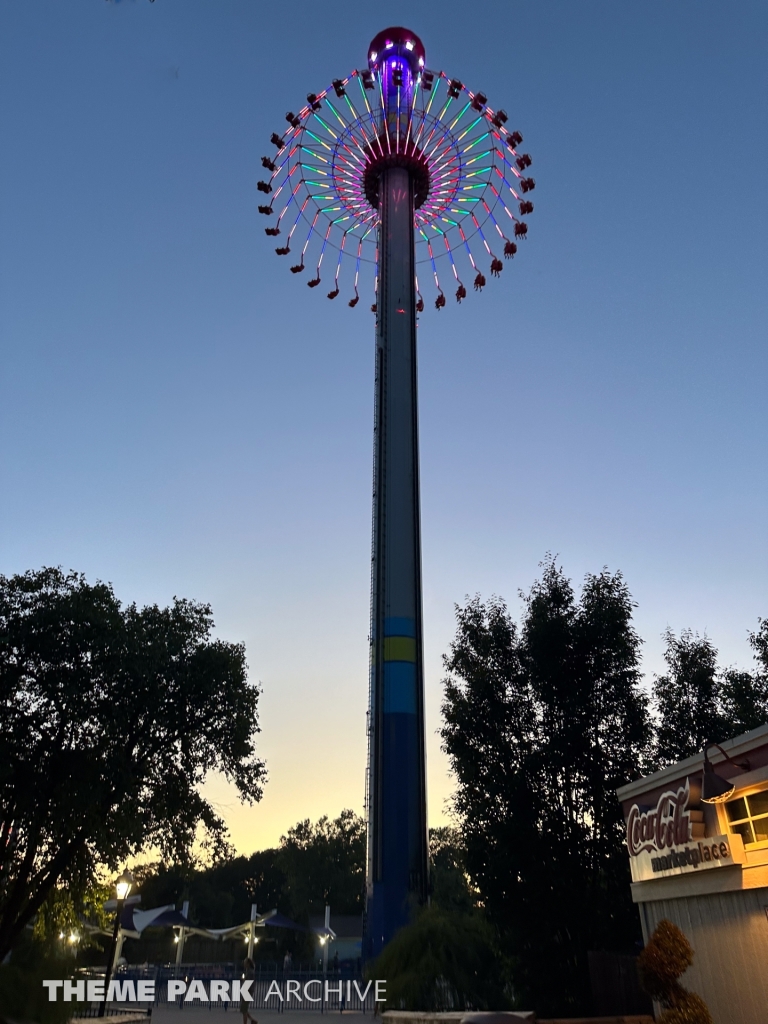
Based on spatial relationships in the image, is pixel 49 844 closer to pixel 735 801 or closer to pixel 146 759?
pixel 146 759

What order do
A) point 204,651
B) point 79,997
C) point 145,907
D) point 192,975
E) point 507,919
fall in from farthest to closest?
point 145,907 < point 192,975 < point 204,651 < point 507,919 < point 79,997

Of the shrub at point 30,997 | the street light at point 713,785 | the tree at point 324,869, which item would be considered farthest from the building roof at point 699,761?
the tree at point 324,869

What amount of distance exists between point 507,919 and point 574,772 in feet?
20.8

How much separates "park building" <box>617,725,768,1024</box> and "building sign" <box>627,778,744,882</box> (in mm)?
23

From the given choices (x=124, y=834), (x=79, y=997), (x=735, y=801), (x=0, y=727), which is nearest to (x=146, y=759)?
(x=124, y=834)

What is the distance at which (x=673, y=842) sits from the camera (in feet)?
57.8

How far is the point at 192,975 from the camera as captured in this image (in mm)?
36562

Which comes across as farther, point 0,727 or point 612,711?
point 612,711

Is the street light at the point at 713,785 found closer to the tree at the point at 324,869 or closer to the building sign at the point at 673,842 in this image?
the building sign at the point at 673,842

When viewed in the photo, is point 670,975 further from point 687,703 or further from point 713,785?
point 687,703

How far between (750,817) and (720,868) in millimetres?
1488

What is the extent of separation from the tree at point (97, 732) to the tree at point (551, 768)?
10.6 meters

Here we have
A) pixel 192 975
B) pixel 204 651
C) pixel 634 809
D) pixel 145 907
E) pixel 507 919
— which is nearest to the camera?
pixel 634 809

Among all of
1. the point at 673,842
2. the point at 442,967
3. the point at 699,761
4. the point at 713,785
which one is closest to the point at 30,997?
the point at 713,785
